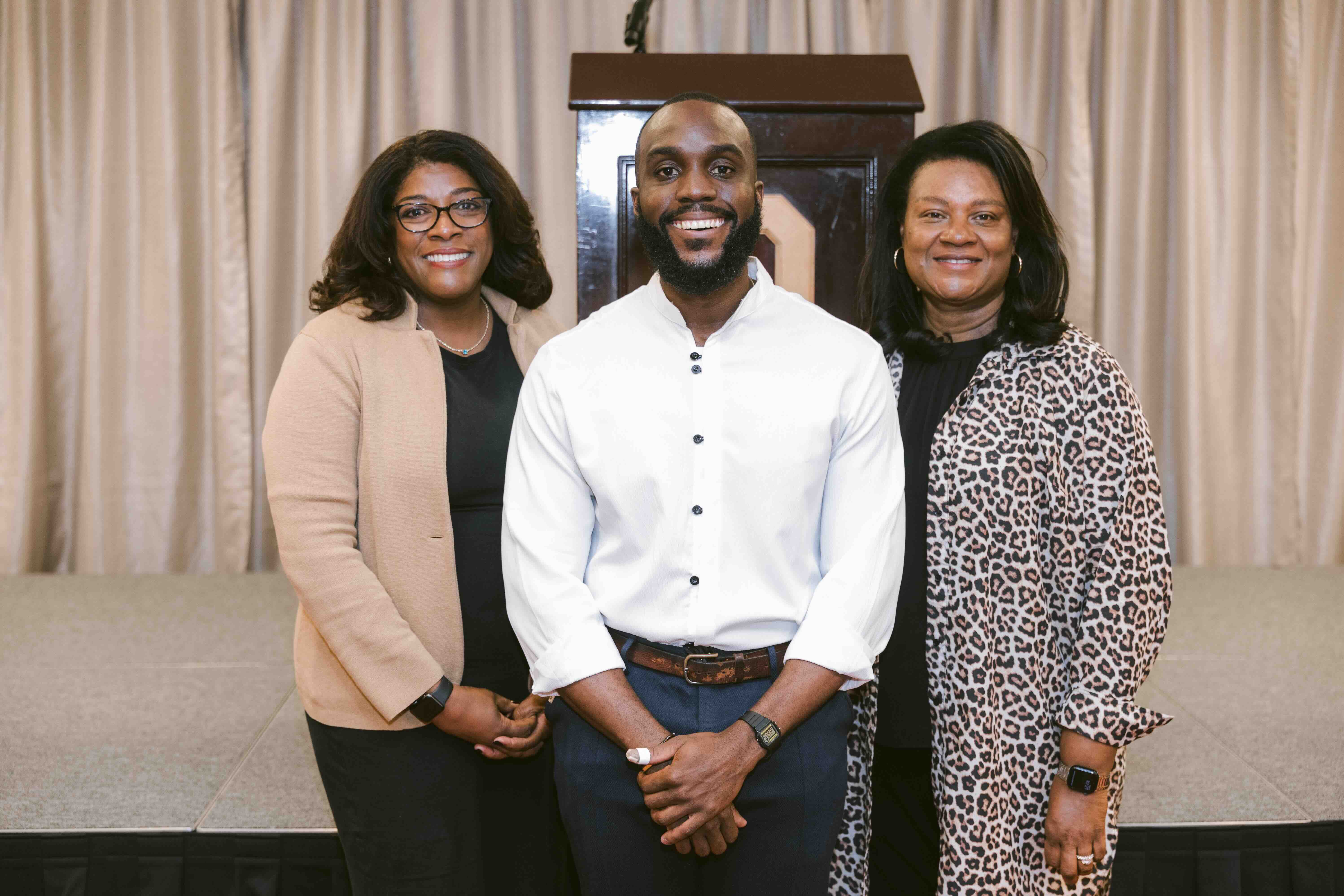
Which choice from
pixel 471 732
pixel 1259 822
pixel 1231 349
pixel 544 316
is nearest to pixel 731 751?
pixel 471 732

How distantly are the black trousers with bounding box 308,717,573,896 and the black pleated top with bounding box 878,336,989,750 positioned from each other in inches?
23.7

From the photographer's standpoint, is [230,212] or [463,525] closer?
[463,525]

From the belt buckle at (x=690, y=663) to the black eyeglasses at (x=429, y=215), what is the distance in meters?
0.74

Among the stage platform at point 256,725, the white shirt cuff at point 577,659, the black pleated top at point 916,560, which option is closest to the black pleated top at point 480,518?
the white shirt cuff at point 577,659

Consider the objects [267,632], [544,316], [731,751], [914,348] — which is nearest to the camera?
[731,751]

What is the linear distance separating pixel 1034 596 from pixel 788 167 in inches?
37.8

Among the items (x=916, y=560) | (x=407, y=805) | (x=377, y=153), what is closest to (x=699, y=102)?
(x=916, y=560)

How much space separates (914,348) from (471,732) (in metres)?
0.88

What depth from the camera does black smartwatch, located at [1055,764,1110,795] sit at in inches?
56.7

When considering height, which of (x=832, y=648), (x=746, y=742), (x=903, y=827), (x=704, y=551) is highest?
(x=704, y=551)

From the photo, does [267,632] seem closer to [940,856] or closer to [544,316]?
[544,316]

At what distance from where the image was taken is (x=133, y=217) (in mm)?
4133

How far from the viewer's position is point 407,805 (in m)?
1.56

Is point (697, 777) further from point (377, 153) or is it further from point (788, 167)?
point (377, 153)
